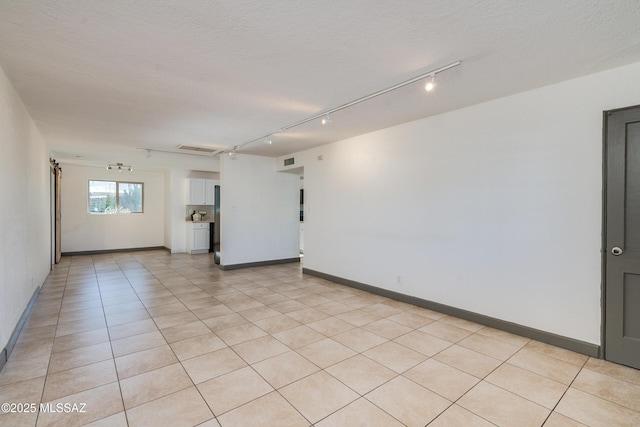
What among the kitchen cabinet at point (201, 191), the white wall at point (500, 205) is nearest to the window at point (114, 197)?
the kitchen cabinet at point (201, 191)

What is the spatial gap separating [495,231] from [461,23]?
89.4 inches

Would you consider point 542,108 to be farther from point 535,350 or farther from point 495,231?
point 535,350

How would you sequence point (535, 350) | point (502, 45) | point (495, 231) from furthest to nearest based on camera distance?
1. point (495, 231)
2. point (535, 350)
3. point (502, 45)

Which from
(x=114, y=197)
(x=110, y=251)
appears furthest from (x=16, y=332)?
(x=114, y=197)

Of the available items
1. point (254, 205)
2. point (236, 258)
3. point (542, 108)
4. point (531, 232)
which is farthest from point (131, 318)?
point (542, 108)

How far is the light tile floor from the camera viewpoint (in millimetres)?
1955

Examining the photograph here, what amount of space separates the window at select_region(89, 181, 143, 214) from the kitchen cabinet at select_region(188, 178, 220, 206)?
1897 millimetres

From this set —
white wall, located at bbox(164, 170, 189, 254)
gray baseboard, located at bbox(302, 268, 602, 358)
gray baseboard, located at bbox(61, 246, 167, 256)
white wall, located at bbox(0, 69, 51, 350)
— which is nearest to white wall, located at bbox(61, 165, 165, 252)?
gray baseboard, located at bbox(61, 246, 167, 256)

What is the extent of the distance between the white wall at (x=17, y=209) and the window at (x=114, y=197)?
4339 millimetres

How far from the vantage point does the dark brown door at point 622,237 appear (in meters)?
2.54

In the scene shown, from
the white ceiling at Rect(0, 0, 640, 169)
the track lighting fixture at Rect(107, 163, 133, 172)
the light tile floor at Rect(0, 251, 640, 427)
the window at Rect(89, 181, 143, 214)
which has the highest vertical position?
the track lighting fixture at Rect(107, 163, 133, 172)

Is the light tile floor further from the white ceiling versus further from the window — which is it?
the window

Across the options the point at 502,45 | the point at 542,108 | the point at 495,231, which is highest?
the point at 502,45

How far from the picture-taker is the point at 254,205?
22.5 feet
